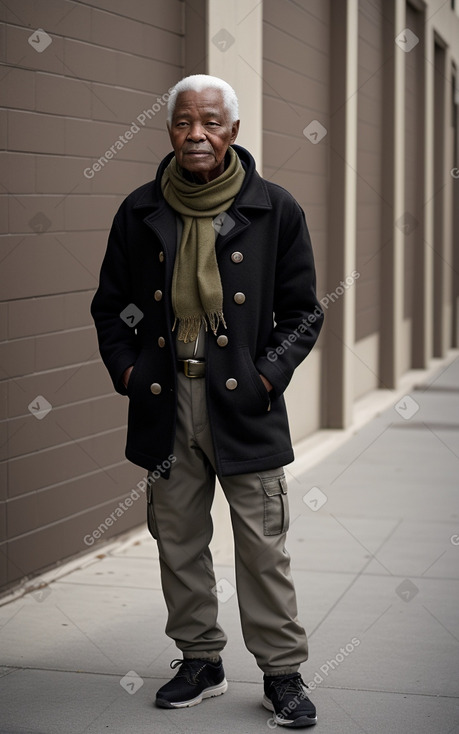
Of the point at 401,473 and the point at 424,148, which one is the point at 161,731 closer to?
the point at 401,473

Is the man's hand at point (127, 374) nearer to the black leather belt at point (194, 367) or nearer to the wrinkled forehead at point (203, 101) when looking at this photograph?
the black leather belt at point (194, 367)

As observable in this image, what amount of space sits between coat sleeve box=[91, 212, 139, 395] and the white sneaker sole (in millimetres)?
1116

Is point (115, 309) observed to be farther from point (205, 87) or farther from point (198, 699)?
point (198, 699)

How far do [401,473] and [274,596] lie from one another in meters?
4.97

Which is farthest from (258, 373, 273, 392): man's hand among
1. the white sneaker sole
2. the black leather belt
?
the white sneaker sole

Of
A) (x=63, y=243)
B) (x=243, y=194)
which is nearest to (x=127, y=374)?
(x=243, y=194)

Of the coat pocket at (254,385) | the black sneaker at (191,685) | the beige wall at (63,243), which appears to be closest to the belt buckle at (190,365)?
the coat pocket at (254,385)

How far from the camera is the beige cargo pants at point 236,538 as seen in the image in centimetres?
411

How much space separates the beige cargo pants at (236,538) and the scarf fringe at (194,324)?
0.48ft

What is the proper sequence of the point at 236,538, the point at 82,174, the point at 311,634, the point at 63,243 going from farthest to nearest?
the point at 82,174
the point at 63,243
the point at 311,634
the point at 236,538

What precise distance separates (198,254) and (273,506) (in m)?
0.90

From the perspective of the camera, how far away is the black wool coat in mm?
4047

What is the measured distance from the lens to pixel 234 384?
4027 mm

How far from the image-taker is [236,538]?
4180mm
